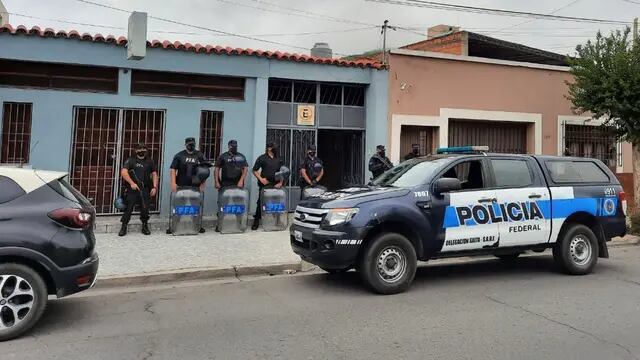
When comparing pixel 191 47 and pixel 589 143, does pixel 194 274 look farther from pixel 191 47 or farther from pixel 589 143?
pixel 589 143

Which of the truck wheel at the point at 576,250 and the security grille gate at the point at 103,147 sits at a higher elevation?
the security grille gate at the point at 103,147

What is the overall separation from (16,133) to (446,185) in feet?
27.1

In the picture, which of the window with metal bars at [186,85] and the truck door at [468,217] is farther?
the window with metal bars at [186,85]

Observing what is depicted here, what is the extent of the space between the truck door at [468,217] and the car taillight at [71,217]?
401cm

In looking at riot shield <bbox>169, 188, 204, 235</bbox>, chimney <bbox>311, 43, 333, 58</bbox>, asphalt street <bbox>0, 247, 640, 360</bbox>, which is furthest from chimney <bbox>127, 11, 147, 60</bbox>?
chimney <bbox>311, 43, 333, 58</bbox>

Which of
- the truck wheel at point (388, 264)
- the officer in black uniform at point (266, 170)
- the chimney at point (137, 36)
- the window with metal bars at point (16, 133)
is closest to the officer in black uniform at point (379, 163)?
the officer in black uniform at point (266, 170)

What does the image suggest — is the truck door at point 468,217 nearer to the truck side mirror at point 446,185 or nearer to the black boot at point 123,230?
the truck side mirror at point 446,185

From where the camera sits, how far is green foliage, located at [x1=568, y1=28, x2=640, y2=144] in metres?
Result: 11.2

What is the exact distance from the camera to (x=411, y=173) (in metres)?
7.14

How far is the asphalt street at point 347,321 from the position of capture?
4480mm

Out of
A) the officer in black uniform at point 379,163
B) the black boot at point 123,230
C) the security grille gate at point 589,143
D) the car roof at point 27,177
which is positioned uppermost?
the security grille gate at point 589,143

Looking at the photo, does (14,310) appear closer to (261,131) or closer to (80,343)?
(80,343)

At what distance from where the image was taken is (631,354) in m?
4.43

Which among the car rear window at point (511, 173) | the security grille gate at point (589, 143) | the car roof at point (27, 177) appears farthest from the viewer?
the security grille gate at point (589, 143)
